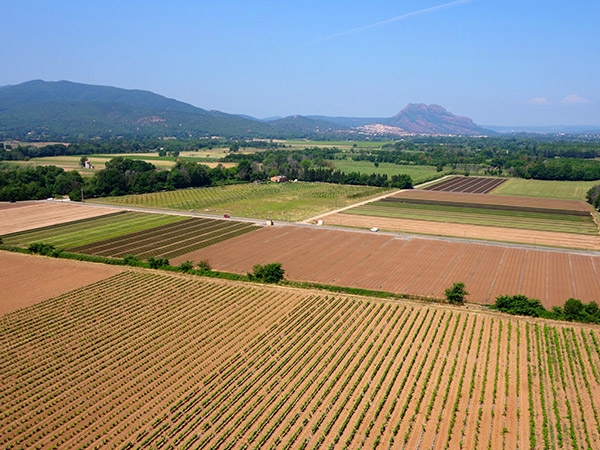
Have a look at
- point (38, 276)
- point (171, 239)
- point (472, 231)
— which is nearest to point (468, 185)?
point (472, 231)

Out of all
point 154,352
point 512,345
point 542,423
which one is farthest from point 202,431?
point 512,345

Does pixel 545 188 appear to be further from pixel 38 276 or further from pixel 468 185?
pixel 38 276

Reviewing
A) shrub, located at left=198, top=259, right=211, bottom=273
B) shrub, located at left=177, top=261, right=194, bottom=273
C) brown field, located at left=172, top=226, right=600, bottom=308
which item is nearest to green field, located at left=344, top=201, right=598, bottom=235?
brown field, located at left=172, top=226, right=600, bottom=308

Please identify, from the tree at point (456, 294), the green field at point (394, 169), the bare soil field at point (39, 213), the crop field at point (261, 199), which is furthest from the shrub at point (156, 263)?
the green field at point (394, 169)

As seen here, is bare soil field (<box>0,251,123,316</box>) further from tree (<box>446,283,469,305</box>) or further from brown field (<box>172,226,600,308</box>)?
tree (<box>446,283,469,305</box>)

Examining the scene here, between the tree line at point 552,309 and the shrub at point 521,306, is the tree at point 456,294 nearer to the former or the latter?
the tree line at point 552,309
